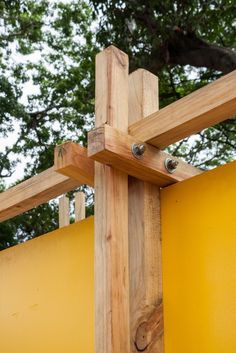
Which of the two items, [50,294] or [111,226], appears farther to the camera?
[50,294]

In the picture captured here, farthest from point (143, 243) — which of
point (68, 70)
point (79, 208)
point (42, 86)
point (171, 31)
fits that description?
point (42, 86)

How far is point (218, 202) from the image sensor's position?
4.33ft

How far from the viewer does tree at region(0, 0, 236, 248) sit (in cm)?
582

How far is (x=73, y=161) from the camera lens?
1402mm

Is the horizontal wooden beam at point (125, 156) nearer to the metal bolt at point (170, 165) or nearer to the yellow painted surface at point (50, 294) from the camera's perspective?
the metal bolt at point (170, 165)

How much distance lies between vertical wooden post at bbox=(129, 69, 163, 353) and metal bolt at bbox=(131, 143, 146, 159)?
116 millimetres

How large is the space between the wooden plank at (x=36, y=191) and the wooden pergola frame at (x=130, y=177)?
0.26 m

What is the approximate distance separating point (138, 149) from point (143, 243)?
0.28m

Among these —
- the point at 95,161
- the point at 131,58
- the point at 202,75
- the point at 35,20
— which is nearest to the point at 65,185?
the point at 95,161

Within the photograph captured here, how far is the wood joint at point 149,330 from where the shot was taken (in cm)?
127

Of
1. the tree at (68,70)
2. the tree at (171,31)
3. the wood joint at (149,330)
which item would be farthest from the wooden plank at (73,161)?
the tree at (68,70)

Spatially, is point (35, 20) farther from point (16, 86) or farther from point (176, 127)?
point (176, 127)

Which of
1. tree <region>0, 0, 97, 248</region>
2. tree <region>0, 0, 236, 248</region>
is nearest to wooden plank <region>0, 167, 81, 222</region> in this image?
tree <region>0, 0, 236, 248</region>

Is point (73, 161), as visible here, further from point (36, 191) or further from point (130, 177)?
point (36, 191)
